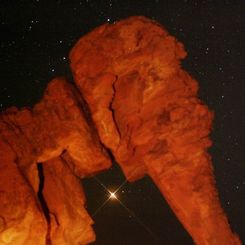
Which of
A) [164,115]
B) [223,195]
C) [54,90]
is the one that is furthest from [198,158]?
[223,195]

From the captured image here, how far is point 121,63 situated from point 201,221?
143 inches

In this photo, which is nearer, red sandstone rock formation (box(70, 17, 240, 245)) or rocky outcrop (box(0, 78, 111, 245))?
rocky outcrop (box(0, 78, 111, 245))

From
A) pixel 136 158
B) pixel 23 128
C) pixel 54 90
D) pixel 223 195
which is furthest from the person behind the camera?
pixel 223 195

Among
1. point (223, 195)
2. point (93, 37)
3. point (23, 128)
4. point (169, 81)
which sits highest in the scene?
point (93, 37)

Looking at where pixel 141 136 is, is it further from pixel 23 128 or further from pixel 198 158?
pixel 23 128

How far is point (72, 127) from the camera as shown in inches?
295

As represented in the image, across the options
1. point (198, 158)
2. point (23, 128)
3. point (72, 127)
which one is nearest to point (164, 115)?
point (198, 158)

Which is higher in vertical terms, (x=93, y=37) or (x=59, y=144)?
(x=93, y=37)

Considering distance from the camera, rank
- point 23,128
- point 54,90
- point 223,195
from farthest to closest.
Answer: point 223,195 < point 54,90 < point 23,128

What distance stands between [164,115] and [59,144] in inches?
89.0

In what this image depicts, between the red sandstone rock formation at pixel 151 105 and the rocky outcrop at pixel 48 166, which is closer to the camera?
the rocky outcrop at pixel 48 166

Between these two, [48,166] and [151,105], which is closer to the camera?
[48,166]

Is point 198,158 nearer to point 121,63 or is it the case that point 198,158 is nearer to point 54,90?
point 121,63

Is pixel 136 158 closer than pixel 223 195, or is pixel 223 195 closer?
pixel 136 158
